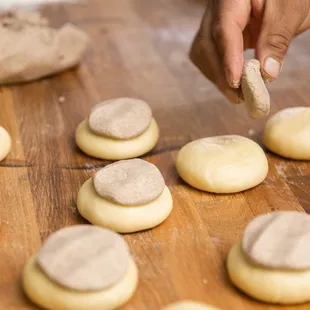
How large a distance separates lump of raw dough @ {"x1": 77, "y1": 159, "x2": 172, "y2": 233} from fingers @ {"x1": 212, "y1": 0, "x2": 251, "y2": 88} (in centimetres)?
41

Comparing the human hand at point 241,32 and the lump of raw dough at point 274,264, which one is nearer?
the lump of raw dough at point 274,264

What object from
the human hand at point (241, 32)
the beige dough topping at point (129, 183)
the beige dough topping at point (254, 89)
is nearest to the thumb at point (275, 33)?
the human hand at point (241, 32)

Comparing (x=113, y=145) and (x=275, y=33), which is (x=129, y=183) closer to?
(x=113, y=145)

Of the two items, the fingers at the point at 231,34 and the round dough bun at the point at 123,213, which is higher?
the fingers at the point at 231,34

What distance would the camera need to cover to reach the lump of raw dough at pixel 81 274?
54.6 inches

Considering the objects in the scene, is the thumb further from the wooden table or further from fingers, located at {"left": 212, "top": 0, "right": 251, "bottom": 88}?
the wooden table

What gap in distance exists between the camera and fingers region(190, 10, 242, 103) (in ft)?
6.89

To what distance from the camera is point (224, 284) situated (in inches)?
60.7

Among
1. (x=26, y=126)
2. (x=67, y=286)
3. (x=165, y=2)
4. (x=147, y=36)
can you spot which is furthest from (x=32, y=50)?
(x=67, y=286)

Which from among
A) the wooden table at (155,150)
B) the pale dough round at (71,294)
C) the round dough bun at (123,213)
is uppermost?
the pale dough round at (71,294)

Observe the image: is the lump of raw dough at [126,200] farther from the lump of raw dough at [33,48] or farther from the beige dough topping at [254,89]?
the lump of raw dough at [33,48]

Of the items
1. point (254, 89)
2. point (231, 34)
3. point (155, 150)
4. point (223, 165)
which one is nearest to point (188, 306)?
point (223, 165)

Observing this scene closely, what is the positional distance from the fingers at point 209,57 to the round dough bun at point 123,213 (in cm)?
53

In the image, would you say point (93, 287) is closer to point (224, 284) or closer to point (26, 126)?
point (224, 284)
